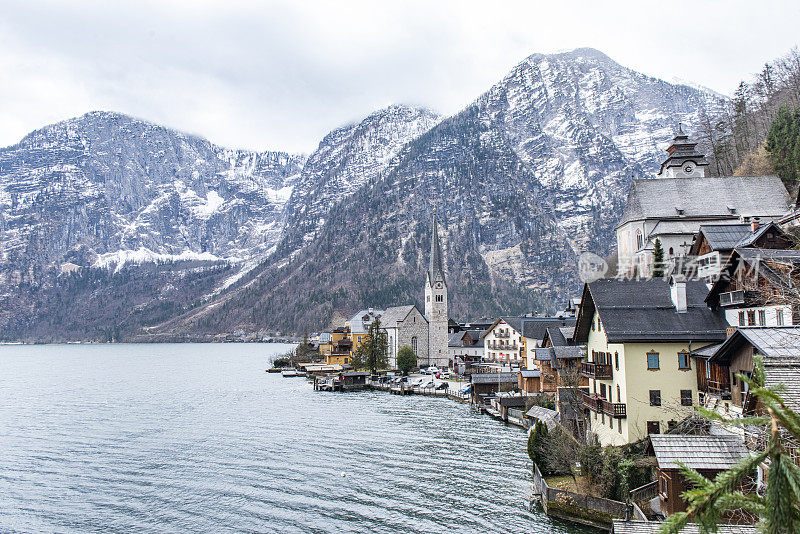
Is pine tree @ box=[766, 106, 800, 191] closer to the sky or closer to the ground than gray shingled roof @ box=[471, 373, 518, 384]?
closer to the sky

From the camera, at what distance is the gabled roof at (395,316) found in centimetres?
13588

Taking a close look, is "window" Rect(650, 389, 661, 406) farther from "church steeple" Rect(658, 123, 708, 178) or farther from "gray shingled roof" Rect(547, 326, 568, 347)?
"church steeple" Rect(658, 123, 708, 178)

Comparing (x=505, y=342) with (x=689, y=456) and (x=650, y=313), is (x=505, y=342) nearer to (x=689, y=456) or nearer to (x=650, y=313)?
(x=650, y=313)

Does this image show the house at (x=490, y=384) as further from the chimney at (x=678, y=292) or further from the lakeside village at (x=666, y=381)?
the chimney at (x=678, y=292)

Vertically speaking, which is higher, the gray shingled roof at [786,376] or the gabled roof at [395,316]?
the gabled roof at [395,316]

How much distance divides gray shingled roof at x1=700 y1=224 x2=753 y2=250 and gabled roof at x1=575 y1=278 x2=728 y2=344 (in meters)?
3.59

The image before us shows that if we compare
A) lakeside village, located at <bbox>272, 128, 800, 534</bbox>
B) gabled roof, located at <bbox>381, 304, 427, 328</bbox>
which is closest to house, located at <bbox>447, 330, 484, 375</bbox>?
gabled roof, located at <bbox>381, 304, 427, 328</bbox>

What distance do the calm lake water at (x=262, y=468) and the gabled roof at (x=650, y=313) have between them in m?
11.9

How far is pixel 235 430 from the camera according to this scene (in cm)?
6391

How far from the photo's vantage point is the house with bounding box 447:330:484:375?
12490cm

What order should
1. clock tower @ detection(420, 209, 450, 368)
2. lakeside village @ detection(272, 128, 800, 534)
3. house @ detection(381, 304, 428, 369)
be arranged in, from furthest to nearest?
clock tower @ detection(420, 209, 450, 368)
house @ detection(381, 304, 428, 369)
lakeside village @ detection(272, 128, 800, 534)

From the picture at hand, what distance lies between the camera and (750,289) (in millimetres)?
32969

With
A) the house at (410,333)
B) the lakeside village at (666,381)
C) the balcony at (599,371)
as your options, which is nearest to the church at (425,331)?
the house at (410,333)

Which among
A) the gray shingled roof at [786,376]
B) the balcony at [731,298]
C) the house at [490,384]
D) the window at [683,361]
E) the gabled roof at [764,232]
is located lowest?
the house at [490,384]
